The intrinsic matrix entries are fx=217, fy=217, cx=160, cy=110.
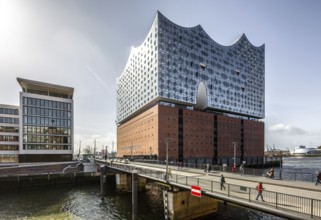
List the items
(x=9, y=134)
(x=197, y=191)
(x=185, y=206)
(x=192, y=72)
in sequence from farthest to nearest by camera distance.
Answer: (x=192, y=72), (x=9, y=134), (x=185, y=206), (x=197, y=191)

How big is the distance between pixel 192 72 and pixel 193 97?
34.6 ft

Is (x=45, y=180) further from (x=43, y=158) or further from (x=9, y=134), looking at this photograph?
(x=9, y=134)

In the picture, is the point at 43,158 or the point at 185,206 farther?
the point at 43,158

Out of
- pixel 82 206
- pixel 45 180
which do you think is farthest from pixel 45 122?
pixel 82 206

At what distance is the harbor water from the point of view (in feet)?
91.9

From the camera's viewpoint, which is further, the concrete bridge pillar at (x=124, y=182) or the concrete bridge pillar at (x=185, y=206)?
the concrete bridge pillar at (x=124, y=182)

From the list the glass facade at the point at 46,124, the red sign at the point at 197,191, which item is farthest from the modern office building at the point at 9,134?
the red sign at the point at 197,191

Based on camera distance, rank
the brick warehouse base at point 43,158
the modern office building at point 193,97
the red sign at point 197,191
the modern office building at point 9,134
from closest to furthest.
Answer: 1. the red sign at point 197,191
2. the modern office building at point 9,134
3. the brick warehouse base at point 43,158
4. the modern office building at point 193,97

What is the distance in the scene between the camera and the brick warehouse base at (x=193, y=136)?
262 feet

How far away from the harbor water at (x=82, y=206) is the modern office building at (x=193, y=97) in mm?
37925

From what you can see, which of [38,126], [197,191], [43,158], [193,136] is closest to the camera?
[197,191]

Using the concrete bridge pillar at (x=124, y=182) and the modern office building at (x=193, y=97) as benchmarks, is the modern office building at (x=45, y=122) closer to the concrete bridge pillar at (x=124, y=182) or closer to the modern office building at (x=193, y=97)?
the modern office building at (x=193, y=97)

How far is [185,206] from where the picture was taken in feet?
82.4

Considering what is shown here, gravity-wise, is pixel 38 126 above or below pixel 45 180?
above
